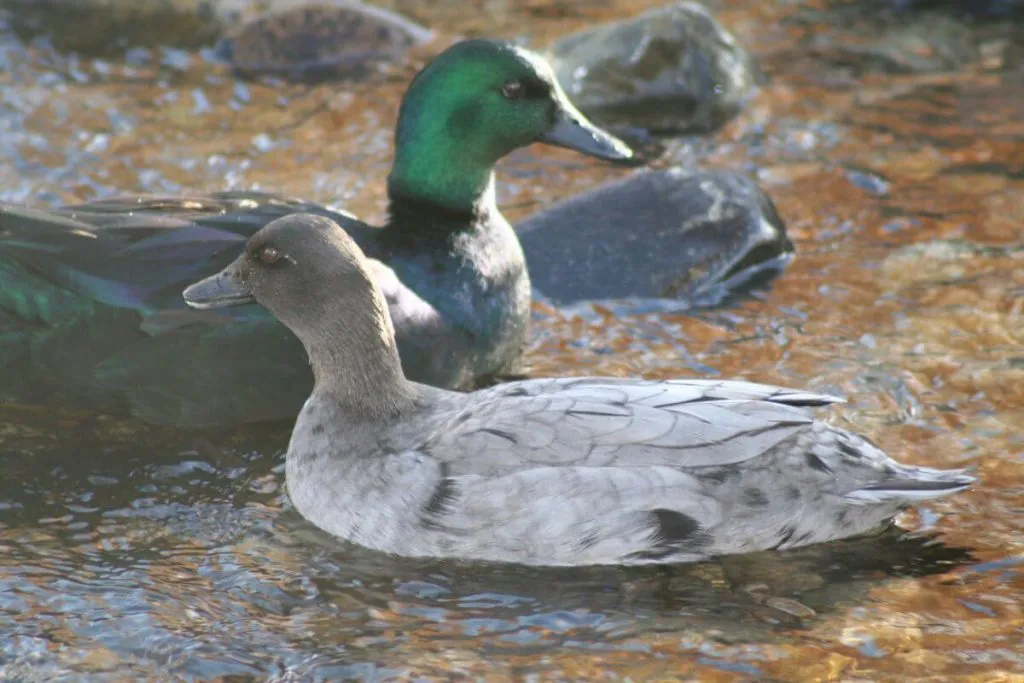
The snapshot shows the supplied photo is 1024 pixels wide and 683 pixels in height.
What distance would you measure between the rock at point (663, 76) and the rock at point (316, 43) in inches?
57.1

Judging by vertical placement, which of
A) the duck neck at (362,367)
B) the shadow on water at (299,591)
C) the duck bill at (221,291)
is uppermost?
the duck bill at (221,291)

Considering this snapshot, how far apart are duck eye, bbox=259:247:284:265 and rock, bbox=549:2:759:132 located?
462 centimetres

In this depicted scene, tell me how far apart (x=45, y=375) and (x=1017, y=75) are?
711cm

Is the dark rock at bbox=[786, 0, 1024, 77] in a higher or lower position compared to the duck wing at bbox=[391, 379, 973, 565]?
higher

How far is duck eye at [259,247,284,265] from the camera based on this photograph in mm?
6527

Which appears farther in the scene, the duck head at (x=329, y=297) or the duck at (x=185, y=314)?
the duck at (x=185, y=314)

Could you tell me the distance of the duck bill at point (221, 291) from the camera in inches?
260

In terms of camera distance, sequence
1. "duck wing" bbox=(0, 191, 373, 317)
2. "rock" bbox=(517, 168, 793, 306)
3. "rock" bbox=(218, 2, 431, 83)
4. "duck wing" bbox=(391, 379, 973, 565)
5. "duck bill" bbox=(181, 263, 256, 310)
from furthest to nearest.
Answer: "rock" bbox=(218, 2, 431, 83)
"rock" bbox=(517, 168, 793, 306)
"duck wing" bbox=(0, 191, 373, 317)
"duck bill" bbox=(181, 263, 256, 310)
"duck wing" bbox=(391, 379, 973, 565)

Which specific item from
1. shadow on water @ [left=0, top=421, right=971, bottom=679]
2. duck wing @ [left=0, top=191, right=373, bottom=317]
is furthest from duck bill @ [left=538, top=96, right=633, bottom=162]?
shadow on water @ [left=0, top=421, right=971, bottom=679]

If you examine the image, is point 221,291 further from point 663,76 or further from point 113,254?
point 663,76

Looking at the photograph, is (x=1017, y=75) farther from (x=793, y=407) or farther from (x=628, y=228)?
(x=793, y=407)

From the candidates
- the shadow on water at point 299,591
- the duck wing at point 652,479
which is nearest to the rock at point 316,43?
the shadow on water at point 299,591

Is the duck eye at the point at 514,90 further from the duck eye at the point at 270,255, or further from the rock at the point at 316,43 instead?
the rock at the point at 316,43

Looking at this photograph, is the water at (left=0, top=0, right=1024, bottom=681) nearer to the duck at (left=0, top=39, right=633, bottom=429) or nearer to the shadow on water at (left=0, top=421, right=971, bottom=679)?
the shadow on water at (left=0, top=421, right=971, bottom=679)
